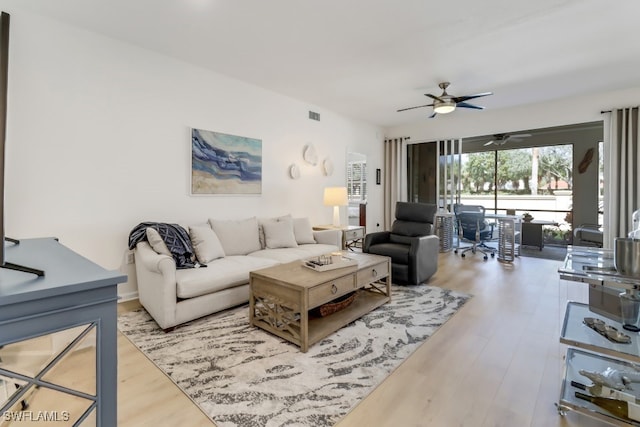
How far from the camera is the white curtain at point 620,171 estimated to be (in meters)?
4.53

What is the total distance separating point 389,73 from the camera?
397cm

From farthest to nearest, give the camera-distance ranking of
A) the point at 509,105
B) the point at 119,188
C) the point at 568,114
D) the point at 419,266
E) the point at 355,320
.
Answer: the point at 509,105 → the point at 568,114 → the point at 419,266 → the point at 119,188 → the point at 355,320

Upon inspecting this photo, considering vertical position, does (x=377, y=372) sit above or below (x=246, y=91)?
below

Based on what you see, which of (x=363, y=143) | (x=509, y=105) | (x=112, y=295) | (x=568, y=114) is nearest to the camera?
(x=112, y=295)

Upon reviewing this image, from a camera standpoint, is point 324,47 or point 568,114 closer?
point 324,47

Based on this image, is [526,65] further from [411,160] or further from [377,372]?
[377,372]

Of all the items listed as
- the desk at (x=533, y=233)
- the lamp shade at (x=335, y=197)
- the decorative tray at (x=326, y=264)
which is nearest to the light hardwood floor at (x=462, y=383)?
the decorative tray at (x=326, y=264)

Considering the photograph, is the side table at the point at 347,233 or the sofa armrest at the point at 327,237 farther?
the side table at the point at 347,233

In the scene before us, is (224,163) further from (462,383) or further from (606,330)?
(606,330)

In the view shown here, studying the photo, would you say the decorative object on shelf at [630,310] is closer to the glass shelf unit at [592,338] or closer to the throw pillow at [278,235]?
the glass shelf unit at [592,338]

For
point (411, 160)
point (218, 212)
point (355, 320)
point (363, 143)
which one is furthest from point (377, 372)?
point (411, 160)

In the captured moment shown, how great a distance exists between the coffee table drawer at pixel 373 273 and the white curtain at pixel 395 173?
392cm

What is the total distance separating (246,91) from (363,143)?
301cm

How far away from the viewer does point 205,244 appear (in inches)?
124
